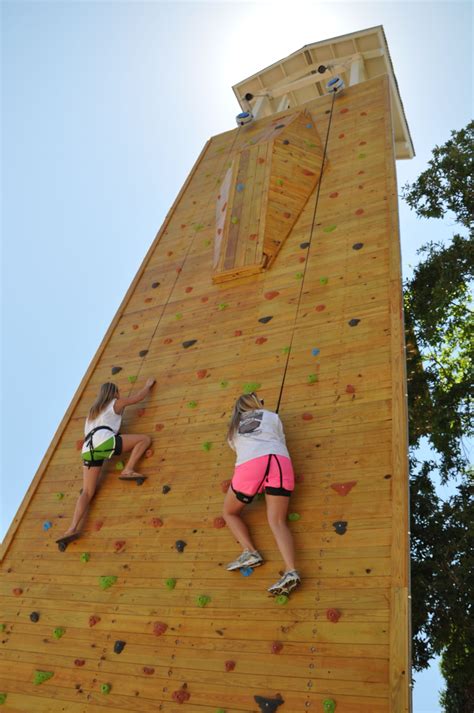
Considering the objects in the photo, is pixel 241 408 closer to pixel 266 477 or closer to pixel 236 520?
pixel 266 477

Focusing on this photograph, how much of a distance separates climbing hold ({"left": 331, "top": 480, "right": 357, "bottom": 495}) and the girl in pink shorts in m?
0.29

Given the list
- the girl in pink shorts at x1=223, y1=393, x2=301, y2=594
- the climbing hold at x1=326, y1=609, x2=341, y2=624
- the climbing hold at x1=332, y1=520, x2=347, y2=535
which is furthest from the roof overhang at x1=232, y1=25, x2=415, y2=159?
the climbing hold at x1=326, y1=609, x2=341, y2=624

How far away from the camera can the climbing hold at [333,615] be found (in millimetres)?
3039

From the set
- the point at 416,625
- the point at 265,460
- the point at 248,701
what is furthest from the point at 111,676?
the point at 416,625

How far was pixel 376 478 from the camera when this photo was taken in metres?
3.52

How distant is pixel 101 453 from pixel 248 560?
5.67 ft

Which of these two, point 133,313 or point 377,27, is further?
point 377,27

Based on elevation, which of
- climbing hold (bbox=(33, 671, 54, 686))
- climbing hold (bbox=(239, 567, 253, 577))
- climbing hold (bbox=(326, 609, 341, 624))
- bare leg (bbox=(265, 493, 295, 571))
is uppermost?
bare leg (bbox=(265, 493, 295, 571))

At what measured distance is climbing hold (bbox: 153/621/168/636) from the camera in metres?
3.49

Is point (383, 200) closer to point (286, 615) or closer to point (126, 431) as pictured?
point (126, 431)

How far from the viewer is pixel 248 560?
3443mm

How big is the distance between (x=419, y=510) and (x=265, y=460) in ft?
12.5

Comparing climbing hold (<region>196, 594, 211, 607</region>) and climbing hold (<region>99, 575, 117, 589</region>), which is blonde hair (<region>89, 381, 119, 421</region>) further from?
climbing hold (<region>196, 594, 211, 607</region>)

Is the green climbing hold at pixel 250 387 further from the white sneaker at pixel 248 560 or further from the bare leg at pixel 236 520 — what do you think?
the white sneaker at pixel 248 560
